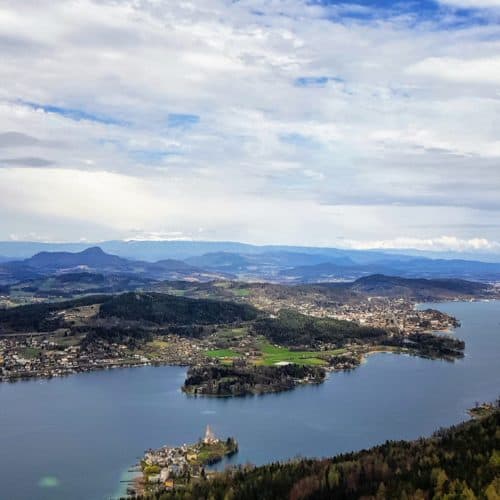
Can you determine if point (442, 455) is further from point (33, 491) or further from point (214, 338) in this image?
point (214, 338)

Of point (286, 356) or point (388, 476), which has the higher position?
point (388, 476)

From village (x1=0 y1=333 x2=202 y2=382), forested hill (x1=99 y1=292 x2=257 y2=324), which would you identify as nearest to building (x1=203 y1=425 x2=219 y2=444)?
village (x1=0 y1=333 x2=202 y2=382)

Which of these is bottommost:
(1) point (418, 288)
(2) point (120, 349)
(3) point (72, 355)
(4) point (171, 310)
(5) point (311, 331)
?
(3) point (72, 355)

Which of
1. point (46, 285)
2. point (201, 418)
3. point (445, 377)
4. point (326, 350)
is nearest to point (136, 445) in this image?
point (201, 418)

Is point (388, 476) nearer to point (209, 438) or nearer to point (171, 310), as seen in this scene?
point (209, 438)

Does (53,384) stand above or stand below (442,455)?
below

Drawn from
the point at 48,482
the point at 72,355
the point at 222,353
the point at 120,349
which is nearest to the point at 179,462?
the point at 48,482
